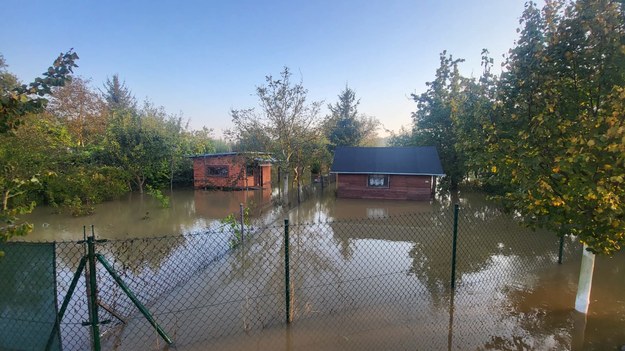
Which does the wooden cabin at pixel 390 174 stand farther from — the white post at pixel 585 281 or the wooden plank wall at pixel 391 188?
the white post at pixel 585 281

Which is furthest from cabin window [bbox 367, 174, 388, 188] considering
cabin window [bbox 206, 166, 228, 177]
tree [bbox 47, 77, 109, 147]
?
tree [bbox 47, 77, 109, 147]

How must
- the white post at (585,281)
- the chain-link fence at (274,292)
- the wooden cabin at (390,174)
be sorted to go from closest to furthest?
the chain-link fence at (274,292) → the white post at (585,281) → the wooden cabin at (390,174)

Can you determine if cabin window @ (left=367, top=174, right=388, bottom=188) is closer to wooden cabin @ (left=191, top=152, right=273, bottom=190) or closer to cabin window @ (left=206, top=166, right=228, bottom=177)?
wooden cabin @ (left=191, top=152, right=273, bottom=190)

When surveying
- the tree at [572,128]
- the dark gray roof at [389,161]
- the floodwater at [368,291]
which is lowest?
the floodwater at [368,291]

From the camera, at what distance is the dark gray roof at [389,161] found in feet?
58.9

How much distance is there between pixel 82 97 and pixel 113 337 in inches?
1193

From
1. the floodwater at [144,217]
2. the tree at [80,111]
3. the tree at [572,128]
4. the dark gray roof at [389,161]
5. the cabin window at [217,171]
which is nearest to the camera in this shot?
the tree at [572,128]

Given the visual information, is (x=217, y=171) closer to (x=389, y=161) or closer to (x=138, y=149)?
(x=138, y=149)

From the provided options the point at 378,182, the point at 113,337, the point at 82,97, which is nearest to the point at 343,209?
the point at 378,182

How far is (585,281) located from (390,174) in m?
13.5

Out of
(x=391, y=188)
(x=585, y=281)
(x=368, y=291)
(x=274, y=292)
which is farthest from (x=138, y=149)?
(x=585, y=281)

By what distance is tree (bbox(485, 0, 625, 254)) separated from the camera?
340 centimetres

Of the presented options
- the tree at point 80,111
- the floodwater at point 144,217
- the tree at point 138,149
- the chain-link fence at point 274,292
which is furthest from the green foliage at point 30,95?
the tree at point 80,111

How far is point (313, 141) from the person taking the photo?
1736 cm
